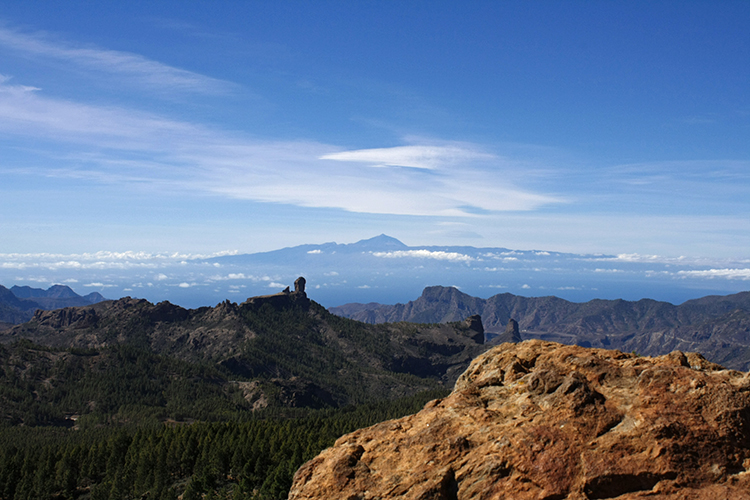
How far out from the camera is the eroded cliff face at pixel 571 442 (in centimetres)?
2495

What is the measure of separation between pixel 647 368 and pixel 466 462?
12.9m

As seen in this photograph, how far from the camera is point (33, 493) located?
116688 mm

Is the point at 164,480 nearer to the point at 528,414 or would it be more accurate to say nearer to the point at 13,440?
the point at 528,414

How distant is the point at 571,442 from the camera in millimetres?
26859

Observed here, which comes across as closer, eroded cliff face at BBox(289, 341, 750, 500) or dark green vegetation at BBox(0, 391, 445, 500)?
eroded cliff face at BBox(289, 341, 750, 500)

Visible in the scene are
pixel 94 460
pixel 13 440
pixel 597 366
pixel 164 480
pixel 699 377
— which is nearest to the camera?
pixel 699 377

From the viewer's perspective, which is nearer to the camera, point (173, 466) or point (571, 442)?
point (571, 442)

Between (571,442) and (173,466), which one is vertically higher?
(571,442)

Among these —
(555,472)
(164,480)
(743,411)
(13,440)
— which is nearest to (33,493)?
(164,480)

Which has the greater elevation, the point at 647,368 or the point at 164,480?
the point at 647,368

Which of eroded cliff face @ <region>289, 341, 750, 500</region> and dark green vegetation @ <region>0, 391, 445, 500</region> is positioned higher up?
eroded cliff face @ <region>289, 341, 750, 500</region>

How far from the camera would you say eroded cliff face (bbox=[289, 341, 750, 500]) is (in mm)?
24953

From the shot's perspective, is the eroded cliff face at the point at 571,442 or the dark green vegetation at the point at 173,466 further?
the dark green vegetation at the point at 173,466

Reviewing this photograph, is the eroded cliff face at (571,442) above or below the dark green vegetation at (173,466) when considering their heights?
above
